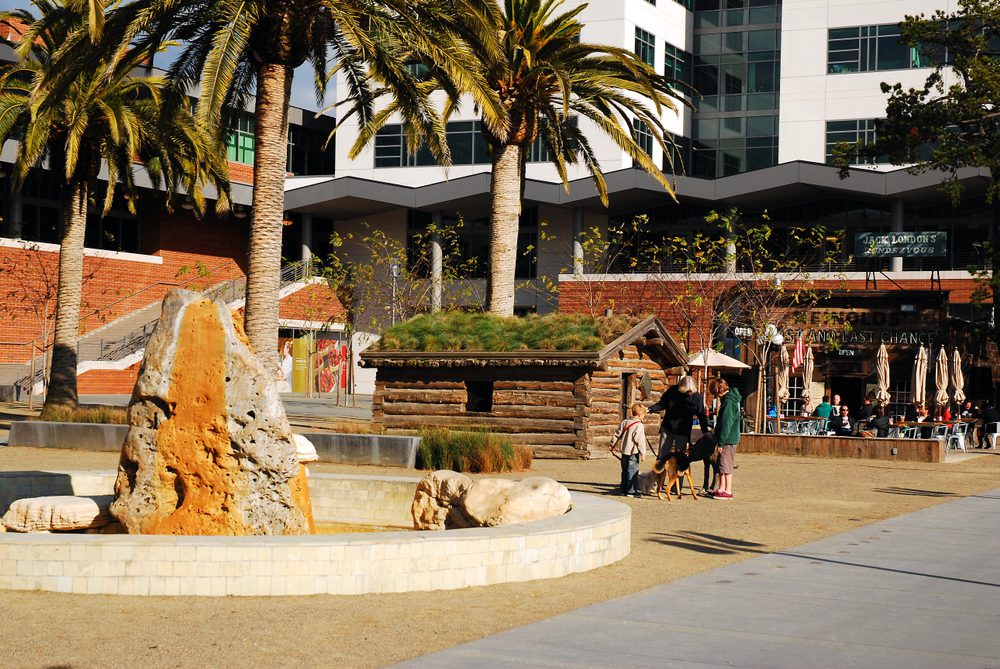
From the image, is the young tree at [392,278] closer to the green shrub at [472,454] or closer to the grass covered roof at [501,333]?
the grass covered roof at [501,333]

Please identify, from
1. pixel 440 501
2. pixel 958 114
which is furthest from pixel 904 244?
pixel 440 501

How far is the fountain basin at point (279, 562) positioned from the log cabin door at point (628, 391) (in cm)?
1570

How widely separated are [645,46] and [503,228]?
29923mm

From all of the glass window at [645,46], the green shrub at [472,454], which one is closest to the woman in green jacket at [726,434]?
the green shrub at [472,454]

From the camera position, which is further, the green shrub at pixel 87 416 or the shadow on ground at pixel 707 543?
the green shrub at pixel 87 416

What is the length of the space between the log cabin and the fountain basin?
13609mm

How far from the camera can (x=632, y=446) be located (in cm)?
1551

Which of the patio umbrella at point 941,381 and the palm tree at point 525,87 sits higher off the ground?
the palm tree at point 525,87

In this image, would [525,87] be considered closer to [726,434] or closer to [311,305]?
[726,434]

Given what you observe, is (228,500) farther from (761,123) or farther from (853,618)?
(761,123)

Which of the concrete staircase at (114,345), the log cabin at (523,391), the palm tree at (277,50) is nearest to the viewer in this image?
the palm tree at (277,50)

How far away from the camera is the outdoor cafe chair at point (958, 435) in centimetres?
2958

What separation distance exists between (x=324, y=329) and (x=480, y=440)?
3109 cm

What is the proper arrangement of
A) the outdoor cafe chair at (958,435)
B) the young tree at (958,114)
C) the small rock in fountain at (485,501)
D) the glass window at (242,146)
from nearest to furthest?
1. the small rock in fountain at (485,501)
2. the outdoor cafe chair at (958,435)
3. the young tree at (958,114)
4. the glass window at (242,146)
